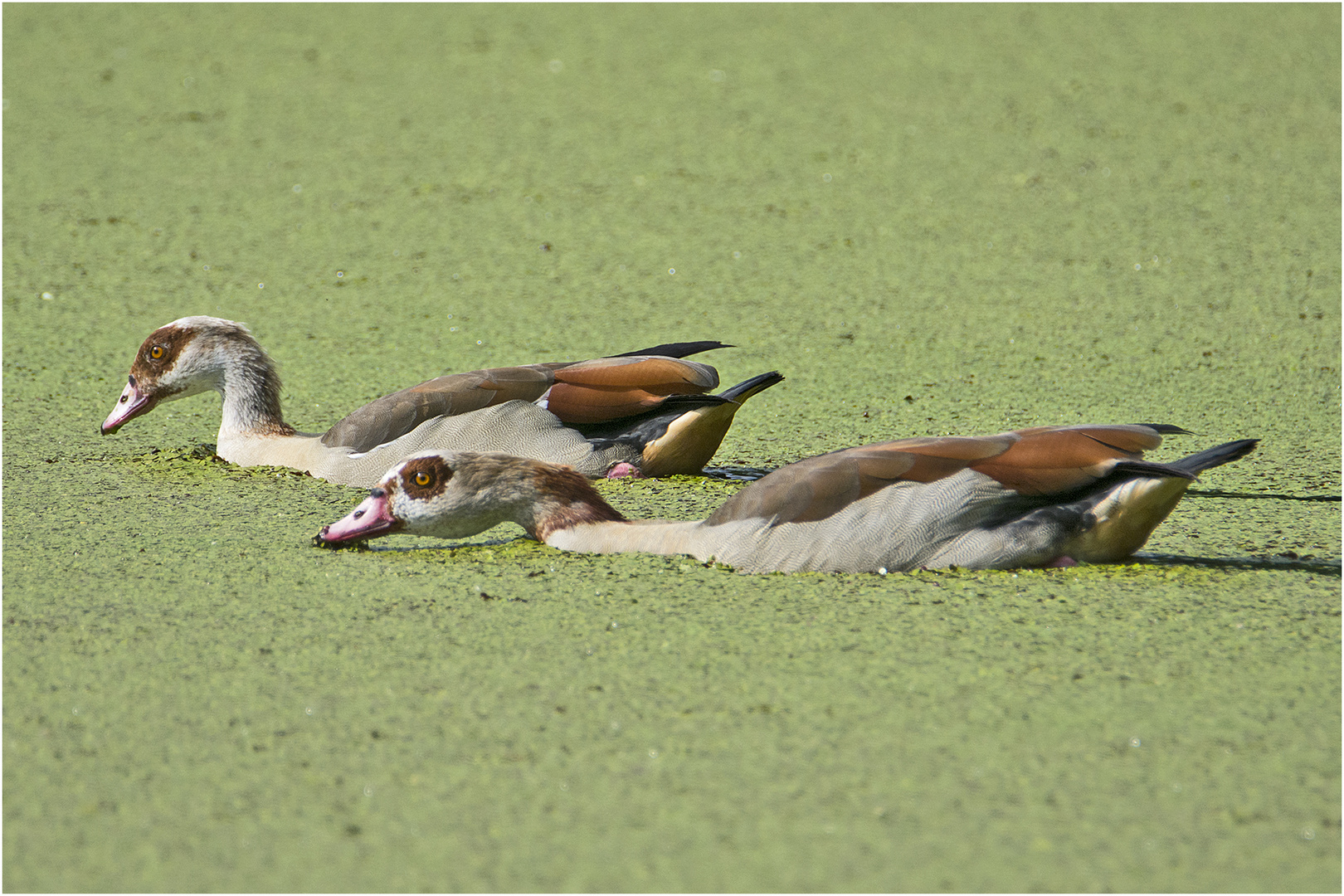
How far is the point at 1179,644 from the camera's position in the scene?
2490mm

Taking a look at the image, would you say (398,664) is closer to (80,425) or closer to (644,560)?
(644,560)

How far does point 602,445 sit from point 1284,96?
513cm

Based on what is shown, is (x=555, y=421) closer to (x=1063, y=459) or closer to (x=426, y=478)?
(x=426, y=478)

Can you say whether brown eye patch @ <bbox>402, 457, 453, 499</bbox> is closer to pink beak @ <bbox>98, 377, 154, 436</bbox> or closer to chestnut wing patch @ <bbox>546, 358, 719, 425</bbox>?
chestnut wing patch @ <bbox>546, 358, 719, 425</bbox>

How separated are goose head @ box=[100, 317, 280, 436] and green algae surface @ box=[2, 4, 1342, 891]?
157mm

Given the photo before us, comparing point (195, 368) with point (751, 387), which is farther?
point (195, 368)

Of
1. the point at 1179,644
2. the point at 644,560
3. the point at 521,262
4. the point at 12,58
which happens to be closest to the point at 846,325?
the point at 521,262

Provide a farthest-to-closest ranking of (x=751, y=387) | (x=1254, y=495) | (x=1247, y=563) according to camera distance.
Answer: (x=751, y=387) < (x=1254, y=495) < (x=1247, y=563)

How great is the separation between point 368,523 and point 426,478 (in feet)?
0.50

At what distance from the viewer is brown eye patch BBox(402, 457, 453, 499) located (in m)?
3.07

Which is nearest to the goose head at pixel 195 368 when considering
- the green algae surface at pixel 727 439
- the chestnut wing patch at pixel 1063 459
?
the green algae surface at pixel 727 439

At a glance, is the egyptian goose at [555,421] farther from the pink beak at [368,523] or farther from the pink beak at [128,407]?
the pink beak at [368,523]

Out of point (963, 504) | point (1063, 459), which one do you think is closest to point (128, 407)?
point (963, 504)

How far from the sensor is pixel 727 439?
4.11 meters
